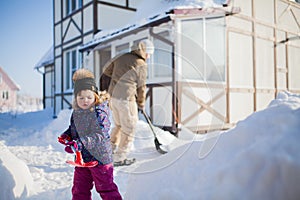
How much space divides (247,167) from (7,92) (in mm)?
10121

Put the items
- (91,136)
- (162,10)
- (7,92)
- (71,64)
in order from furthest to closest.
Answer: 1. (71,64)
2. (7,92)
3. (162,10)
4. (91,136)

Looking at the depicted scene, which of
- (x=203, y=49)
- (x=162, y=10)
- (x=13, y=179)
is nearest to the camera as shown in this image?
(x=13, y=179)

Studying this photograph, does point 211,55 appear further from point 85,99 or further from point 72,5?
point 72,5

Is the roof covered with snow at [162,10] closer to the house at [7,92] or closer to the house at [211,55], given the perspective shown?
the house at [211,55]

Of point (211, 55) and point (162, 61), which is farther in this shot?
point (162, 61)

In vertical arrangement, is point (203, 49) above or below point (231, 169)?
above

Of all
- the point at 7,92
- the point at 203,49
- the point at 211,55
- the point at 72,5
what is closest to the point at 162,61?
the point at 203,49

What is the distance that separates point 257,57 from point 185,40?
2485 millimetres

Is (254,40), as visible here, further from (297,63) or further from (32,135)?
(32,135)

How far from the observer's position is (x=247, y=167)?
1.12 m

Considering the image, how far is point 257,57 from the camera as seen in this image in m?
6.29

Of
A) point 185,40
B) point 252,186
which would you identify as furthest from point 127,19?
point 252,186


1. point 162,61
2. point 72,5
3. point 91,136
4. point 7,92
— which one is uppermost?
point 72,5

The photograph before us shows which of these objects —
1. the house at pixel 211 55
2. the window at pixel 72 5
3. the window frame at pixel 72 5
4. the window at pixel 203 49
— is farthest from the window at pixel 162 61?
the window at pixel 72 5
